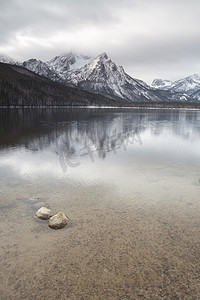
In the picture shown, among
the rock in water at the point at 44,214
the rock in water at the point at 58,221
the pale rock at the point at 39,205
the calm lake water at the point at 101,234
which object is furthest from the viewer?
the pale rock at the point at 39,205

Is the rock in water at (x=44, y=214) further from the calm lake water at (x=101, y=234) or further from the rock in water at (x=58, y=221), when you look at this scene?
the rock in water at (x=58, y=221)

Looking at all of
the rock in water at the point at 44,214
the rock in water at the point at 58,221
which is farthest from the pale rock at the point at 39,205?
the rock in water at the point at 58,221

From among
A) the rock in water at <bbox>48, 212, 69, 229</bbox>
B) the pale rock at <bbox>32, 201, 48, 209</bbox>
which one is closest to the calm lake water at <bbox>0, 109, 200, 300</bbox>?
the pale rock at <bbox>32, 201, 48, 209</bbox>

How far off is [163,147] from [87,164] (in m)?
15.1

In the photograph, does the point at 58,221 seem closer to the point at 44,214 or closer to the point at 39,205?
the point at 44,214

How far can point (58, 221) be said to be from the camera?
1048cm

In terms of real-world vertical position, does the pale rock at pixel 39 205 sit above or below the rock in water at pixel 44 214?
below

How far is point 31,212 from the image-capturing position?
465 inches

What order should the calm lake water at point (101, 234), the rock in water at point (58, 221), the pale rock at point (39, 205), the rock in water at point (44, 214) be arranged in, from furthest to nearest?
the pale rock at point (39, 205) → the rock in water at point (44, 214) → the rock in water at point (58, 221) → the calm lake water at point (101, 234)

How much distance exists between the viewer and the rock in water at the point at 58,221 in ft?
34.1

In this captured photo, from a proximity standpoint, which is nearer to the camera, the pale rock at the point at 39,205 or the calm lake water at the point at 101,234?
the calm lake water at the point at 101,234

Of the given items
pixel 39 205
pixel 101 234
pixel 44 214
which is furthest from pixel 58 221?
pixel 39 205

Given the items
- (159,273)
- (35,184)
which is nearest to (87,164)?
(35,184)

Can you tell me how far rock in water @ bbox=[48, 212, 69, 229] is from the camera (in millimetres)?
10406
